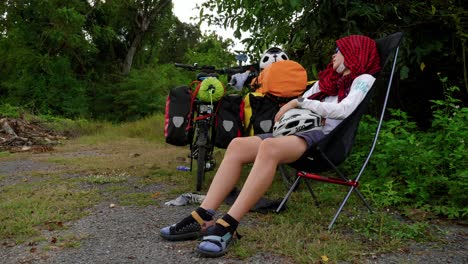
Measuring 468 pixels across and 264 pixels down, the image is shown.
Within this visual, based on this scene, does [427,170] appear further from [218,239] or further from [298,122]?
[218,239]

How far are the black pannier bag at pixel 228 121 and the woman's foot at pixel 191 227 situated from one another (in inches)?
58.1

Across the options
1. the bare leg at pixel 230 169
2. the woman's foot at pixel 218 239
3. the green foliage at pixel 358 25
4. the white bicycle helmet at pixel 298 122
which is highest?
the green foliage at pixel 358 25

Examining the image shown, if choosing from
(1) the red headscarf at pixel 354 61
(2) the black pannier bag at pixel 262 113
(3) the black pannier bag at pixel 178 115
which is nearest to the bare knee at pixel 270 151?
(1) the red headscarf at pixel 354 61

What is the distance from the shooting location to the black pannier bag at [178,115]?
15.0 ft

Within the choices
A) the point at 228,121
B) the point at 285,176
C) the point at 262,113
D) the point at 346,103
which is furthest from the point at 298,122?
the point at 285,176

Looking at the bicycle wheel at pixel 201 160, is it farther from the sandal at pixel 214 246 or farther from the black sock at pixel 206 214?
the sandal at pixel 214 246

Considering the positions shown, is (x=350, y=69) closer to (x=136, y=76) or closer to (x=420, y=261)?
(x=420, y=261)

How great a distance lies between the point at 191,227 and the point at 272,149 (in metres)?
0.69

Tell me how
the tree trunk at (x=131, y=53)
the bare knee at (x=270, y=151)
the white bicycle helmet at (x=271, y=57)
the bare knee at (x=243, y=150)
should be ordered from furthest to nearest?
the tree trunk at (x=131, y=53) < the white bicycle helmet at (x=271, y=57) < the bare knee at (x=243, y=150) < the bare knee at (x=270, y=151)

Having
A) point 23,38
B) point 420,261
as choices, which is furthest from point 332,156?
point 23,38

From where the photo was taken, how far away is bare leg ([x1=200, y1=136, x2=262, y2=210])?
3.12m

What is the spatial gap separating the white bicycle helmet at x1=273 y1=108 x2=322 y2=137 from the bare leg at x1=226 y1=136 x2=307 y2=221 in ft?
0.59

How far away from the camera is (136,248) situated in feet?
9.69

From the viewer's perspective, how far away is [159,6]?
24.3 m
